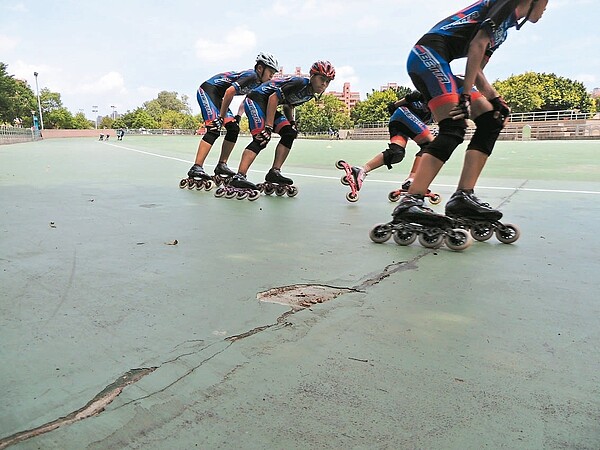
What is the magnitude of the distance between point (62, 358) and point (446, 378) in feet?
4.11

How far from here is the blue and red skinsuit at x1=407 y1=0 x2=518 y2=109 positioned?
10.9ft

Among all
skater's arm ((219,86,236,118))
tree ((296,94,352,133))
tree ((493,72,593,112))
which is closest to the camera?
skater's arm ((219,86,236,118))

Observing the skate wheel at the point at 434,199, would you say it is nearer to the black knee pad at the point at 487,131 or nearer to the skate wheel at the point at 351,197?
the skate wheel at the point at 351,197

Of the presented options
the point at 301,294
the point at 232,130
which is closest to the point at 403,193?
the point at 232,130

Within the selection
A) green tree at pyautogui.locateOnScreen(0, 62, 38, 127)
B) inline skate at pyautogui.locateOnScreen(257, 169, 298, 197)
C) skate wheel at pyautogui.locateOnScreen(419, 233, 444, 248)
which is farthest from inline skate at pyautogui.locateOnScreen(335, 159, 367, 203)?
green tree at pyautogui.locateOnScreen(0, 62, 38, 127)

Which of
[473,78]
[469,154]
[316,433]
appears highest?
[473,78]

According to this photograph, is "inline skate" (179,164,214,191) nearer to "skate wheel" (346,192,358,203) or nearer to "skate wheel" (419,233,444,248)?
"skate wheel" (346,192,358,203)

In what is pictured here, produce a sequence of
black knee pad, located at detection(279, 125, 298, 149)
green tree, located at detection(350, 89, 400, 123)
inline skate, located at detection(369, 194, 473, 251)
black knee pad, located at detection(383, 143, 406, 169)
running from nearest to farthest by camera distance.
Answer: inline skate, located at detection(369, 194, 473, 251) → black knee pad, located at detection(383, 143, 406, 169) → black knee pad, located at detection(279, 125, 298, 149) → green tree, located at detection(350, 89, 400, 123)

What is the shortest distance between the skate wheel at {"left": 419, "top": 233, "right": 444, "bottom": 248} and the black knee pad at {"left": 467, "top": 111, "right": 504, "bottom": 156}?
32.1 inches

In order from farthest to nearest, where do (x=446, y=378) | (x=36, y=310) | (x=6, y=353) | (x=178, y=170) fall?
(x=178, y=170)
(x=36, y=310)
(x=6, y=353)
(x=446, y=378)

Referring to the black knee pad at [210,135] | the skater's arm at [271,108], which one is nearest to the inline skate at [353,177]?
the skater's arm at [271,108]

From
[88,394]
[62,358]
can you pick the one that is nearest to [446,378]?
[88,394]

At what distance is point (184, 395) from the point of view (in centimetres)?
142

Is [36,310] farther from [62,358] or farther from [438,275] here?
[438,275]
